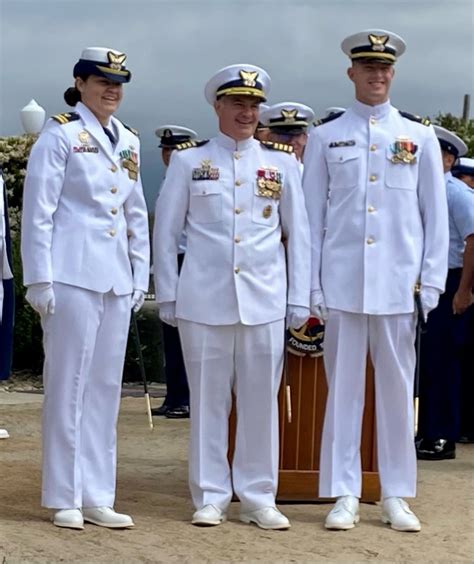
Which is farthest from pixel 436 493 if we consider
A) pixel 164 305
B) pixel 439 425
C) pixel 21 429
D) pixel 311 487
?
pixel 21 429

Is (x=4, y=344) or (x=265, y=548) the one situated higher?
(x=4, y=344)

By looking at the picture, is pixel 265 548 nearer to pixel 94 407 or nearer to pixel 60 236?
pixel 94 407

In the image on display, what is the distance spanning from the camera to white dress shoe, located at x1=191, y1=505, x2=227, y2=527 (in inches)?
234

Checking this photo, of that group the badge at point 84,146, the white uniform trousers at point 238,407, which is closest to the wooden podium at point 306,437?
the white uniform trousers at point 238,407

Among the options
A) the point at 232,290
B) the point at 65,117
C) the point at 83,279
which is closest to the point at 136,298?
the point at 83,279

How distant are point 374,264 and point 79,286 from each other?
1311mm

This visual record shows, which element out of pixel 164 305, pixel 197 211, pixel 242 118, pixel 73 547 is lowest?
pixel 73 547

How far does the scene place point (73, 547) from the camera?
5492 mm

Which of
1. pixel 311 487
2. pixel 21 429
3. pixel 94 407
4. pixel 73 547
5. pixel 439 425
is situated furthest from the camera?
pixel 21 429

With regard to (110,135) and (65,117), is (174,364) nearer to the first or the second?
(110,135)

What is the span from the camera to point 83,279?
5.82 metres

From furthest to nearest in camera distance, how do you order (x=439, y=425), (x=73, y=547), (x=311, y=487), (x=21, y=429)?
(x=21, y=429) < (x=439, y=425) < (x=311, y=487) < (x=73, y=547)

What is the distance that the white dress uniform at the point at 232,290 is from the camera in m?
5.98

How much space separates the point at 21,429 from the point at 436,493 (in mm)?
3295
